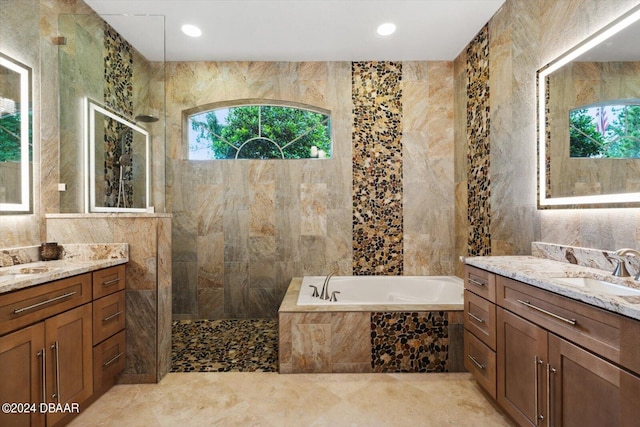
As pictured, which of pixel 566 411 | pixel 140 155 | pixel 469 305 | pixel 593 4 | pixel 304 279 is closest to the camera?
pixel 566 411

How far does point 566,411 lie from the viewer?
1232 millimetres

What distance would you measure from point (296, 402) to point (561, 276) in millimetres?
1640

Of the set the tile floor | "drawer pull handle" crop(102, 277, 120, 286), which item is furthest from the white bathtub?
"drawer pull handle" crop(102, 277, 120, 286)

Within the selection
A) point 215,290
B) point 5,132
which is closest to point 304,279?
point 215,290

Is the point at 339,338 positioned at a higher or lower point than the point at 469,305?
lower

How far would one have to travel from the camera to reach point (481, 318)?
6.15 feet

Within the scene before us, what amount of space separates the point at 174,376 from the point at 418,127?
10.6 feet

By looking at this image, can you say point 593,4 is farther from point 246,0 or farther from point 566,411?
point 246,0

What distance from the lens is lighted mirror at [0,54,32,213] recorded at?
72.4 inches

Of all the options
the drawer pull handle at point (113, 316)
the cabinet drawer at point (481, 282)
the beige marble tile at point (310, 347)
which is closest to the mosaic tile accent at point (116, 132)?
the drawer pull handle at point (113, 316)

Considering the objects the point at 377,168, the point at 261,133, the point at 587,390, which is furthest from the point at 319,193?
the point at 587,390

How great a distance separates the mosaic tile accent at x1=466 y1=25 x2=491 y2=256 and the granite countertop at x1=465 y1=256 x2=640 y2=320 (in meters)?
0.77

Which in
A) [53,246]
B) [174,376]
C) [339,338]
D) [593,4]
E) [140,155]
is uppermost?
[593,4]

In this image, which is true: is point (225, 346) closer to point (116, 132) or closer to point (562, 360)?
point (116, 132)
